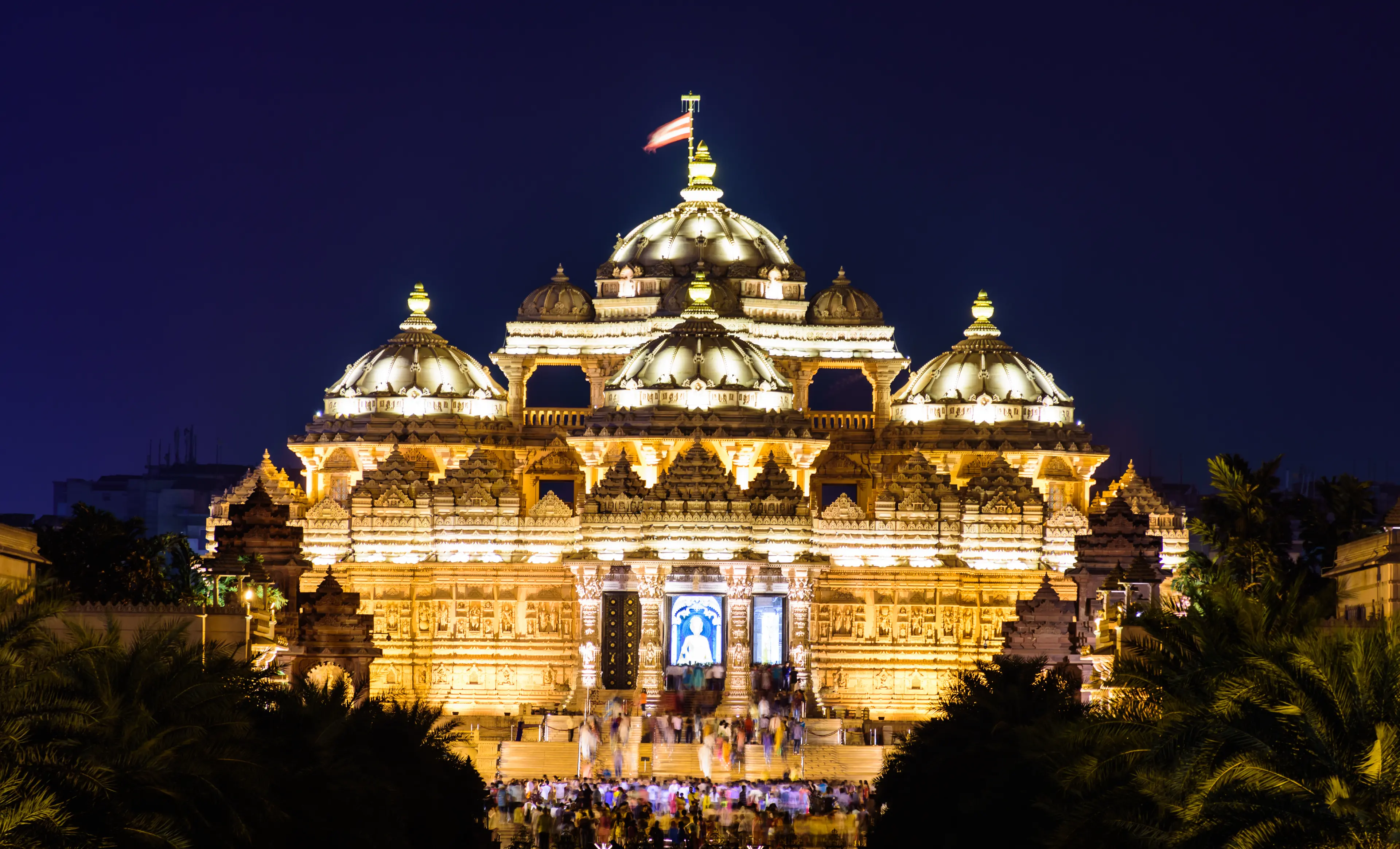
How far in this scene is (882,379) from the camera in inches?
4240

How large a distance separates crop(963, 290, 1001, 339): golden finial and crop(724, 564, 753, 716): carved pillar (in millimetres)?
22244

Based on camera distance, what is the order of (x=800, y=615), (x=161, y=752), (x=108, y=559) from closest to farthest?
1. (x=161, y=752)
2. (x=108, y=559)
3. (x=800, y=615)

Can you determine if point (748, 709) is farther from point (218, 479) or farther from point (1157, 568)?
point (218, 479)

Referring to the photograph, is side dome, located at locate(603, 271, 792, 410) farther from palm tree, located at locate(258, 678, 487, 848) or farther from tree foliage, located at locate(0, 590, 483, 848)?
tree foliage, located at locate(0, 590, 483, 848)

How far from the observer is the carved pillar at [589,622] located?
8812 centimetres

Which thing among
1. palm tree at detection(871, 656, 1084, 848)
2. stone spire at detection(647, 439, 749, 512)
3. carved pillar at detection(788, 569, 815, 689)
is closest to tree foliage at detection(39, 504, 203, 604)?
stone spire at detection(647, 439, 749, 512)

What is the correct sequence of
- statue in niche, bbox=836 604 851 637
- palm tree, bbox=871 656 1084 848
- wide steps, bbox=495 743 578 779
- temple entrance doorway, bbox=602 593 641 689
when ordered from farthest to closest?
statue in niche, bbox=836 604 851 637, temple entrance doorway, bbox=602 593 641 689, wide steps, bbox=495 743 578 779, palm tree, bbox=871 656 1084 848

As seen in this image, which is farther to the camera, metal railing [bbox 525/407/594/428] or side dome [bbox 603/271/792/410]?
metal railing [bbox 525/407/594/428]

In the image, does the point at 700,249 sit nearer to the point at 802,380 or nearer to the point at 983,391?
the point at 802,380

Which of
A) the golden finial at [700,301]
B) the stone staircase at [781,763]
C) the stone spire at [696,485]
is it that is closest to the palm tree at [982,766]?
the stone staircase at [781,763]

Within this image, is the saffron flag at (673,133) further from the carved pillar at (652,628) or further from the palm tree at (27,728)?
the palm tree at (27,728)

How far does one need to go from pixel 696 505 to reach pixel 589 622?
15.6 feet

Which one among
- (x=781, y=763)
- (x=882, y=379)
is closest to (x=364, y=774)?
(x=781, y=763)

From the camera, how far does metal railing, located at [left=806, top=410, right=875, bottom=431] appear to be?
10688 cm
